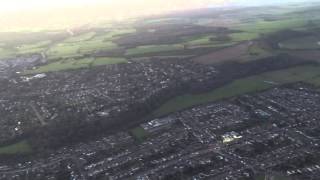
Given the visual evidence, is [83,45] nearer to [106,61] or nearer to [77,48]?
[77,48]

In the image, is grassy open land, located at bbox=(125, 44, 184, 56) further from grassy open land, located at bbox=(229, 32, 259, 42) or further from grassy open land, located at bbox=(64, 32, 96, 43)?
grassy open land, located at bbox=(64, 32, 96, 43)

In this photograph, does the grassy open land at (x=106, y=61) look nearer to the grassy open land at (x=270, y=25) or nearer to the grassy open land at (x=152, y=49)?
the grassy open land at (x=152, y=49)

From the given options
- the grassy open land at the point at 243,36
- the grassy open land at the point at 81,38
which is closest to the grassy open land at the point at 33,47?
the grassy open land at the point at 81,38

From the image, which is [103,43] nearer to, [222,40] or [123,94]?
[222,40]

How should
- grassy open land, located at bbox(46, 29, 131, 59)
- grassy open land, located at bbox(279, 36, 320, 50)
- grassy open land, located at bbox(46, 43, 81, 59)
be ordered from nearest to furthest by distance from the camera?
grassy open land, located at bbox(279, 36, 320, 50)
grassy open land, located at bbox(46, 43, 81, 59)
grassy open land, located at bbox(46, 29, 131, 59)

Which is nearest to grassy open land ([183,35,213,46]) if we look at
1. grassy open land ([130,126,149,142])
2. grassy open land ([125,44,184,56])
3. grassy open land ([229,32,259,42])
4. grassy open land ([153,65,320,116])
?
grassy open land ([125,44,184,56])

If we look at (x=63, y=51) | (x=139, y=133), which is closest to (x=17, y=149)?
(x=139, y=133)
